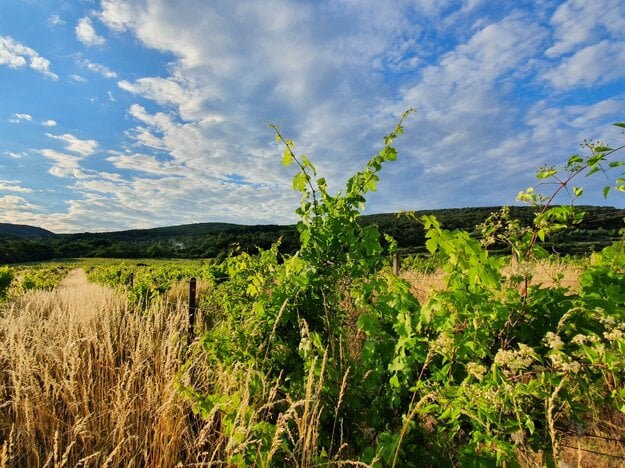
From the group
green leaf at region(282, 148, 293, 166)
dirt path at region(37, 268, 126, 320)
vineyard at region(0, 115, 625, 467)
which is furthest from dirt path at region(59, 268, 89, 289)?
green leaf at region(282, 148, 293, 166)

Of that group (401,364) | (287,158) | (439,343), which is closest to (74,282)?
(287,158)

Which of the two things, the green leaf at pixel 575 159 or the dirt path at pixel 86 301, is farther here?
the dirt path at pixel 86 301

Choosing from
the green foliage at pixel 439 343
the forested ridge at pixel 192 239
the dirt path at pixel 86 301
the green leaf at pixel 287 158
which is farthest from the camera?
the forested ridge at pixel 192 239

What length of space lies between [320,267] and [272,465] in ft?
4.31

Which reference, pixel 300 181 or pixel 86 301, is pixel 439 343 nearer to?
pixel 300 181

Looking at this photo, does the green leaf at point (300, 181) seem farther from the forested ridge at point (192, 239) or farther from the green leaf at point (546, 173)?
the forested ridge at point (192, 239)

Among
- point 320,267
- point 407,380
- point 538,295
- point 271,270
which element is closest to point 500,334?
point 538,295

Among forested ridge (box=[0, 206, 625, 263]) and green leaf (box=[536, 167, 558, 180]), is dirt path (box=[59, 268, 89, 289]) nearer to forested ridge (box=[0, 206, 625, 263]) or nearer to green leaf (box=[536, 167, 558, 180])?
forested ridge (box=[0, 206, 625, 263])

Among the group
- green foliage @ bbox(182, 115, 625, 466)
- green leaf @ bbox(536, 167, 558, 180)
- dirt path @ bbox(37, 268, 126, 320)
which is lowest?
dirt path @ bbox(37, 268, 126, 320)

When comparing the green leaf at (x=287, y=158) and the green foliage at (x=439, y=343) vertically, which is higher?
the green leaf at (x=287, y=158)

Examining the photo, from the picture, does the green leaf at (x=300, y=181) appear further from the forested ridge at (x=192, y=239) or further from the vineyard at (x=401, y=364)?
the forested ridge at (x=192, y=239)

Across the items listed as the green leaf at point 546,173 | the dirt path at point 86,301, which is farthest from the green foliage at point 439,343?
the dirt path at point 86,301

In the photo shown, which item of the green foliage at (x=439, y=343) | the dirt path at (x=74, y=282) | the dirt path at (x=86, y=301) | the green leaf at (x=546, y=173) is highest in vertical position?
the green leaf at (x=546, y=173)

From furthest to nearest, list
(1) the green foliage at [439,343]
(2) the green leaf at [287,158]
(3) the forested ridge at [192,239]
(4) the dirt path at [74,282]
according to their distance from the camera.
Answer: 1. (3) the forested ridge at [192,239]
2. (4) the dirt path at [74,282]
3. (2) the green leaf at [287,158]
4. (1) the green foliage at [439,343]
